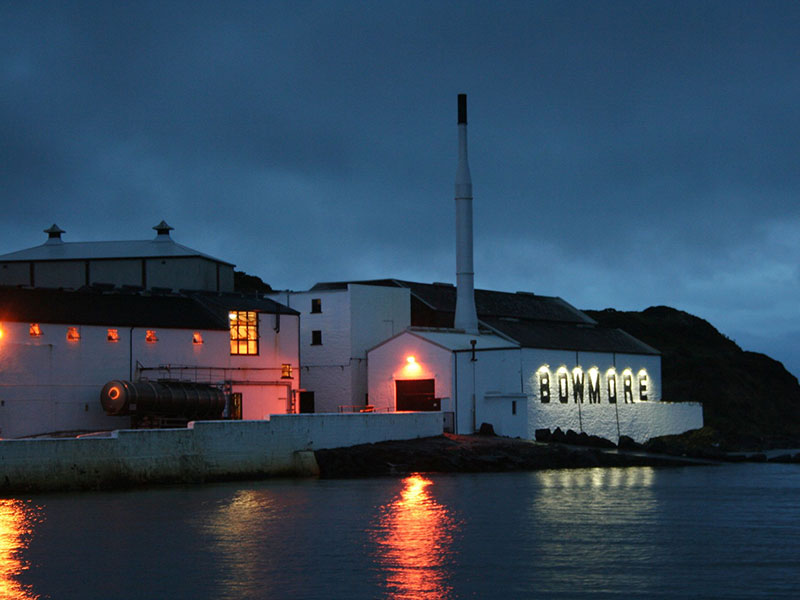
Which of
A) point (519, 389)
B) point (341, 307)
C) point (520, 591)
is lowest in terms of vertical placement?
point (520, 591)

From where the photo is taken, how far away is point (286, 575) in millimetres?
24203

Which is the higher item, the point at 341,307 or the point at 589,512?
the point at 341,307

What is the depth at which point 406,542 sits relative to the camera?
28.2 meters

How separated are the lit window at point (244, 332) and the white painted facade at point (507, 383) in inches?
286

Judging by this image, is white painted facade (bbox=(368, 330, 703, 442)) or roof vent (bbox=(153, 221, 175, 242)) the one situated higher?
roof vent (bbox=(153, 221, 175, 242))

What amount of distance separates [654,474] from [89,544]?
89.4ft

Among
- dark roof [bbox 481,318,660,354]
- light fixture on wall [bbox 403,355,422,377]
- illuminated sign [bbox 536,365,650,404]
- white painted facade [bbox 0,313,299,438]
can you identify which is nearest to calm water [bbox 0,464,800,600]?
white painted facade [bbox 0,313,299,438]

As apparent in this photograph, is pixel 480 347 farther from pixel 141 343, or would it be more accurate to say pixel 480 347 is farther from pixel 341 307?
pixel 141 343

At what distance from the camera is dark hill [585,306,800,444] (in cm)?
8525

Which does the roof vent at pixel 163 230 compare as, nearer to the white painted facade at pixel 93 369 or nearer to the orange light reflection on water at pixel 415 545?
the white painted facade at pixel 93 369

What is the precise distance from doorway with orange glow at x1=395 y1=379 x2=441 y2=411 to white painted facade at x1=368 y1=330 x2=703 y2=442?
285 millimetres

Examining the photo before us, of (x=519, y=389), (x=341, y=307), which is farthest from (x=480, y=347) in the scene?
(x=341, y=307)

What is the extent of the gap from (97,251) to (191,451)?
25.6 meters

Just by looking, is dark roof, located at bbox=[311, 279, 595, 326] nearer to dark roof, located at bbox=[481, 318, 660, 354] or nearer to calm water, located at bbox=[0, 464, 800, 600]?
dark roof, located at bbox=[481, 318, 660, 354]
